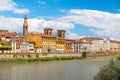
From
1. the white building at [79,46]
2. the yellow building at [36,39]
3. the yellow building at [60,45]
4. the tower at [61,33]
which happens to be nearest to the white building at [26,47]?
the yellow building at [36,39]

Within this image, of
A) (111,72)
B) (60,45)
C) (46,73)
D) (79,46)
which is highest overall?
(60,45)

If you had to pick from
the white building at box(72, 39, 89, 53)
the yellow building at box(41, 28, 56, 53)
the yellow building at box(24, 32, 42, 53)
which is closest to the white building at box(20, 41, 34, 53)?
the yellow building at box(24, 32, 42, 53)

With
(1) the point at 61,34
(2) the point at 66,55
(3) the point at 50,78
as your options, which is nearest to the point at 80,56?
(2) the point at 66,55

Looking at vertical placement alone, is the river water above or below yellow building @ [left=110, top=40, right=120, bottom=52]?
below

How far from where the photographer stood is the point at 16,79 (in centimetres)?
2002

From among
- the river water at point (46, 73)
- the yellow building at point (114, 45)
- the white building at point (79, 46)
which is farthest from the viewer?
the yellow building at point (114, 45)

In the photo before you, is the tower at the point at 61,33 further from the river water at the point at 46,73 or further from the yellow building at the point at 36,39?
the river water at the point at 46,73

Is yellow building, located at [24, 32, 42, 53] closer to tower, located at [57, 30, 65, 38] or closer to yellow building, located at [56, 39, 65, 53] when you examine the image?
yellow building, located at [56, 39, 65, 53]

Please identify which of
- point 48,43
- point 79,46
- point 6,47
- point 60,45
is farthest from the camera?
point 79,46

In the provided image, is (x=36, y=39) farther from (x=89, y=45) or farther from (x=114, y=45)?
(x=114, y=45)

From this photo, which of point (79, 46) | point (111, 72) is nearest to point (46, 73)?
point (111, 72)

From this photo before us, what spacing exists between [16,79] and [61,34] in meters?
51.7

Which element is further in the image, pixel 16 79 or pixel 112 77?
pixel 16 79

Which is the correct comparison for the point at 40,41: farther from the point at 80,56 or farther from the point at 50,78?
the point at 50,78
